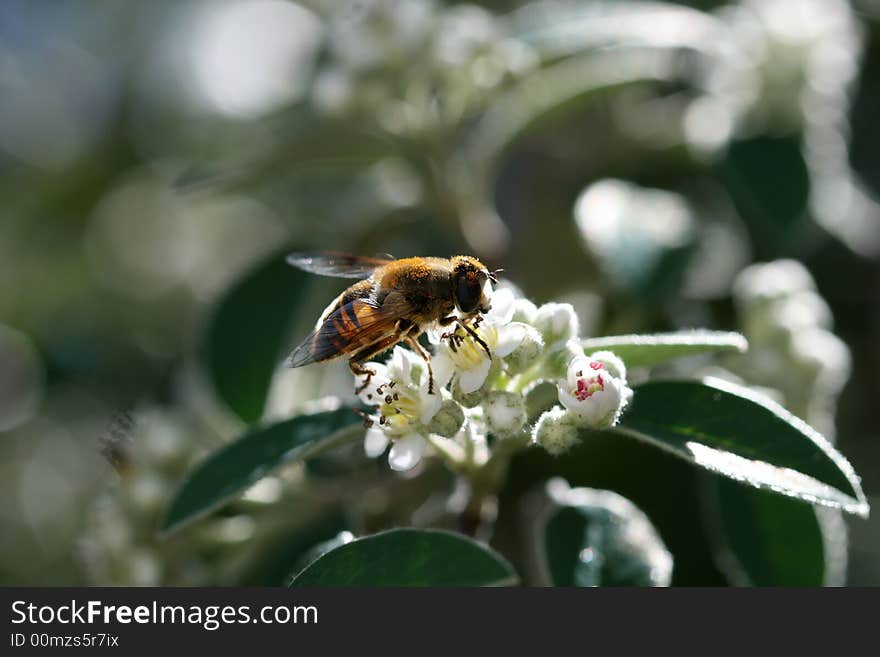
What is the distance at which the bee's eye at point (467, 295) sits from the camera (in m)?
2.06

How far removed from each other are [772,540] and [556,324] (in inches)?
26.3

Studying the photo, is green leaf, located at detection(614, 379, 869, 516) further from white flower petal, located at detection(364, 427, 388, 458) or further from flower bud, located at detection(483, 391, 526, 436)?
white flower petal, located at detection(364, 427, 388, 458)

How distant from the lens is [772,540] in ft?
6.94

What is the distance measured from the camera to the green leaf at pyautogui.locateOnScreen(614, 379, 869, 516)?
1.63 m

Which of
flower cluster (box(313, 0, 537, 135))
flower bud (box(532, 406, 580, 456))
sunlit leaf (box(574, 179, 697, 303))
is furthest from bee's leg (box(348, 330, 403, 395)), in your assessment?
flower cluster (box(313, 0, 537, 135))

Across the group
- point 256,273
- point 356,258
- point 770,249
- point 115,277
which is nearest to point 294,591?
point 356,258

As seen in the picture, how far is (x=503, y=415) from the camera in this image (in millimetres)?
1781

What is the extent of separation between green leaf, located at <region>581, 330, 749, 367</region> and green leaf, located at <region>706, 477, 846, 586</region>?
1.51 ft

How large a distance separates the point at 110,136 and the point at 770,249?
2.92 m

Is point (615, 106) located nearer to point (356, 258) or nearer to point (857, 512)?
point (356, 258)

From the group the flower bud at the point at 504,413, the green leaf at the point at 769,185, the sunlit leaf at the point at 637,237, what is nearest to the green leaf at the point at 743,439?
the flower bud at the point at 504,413

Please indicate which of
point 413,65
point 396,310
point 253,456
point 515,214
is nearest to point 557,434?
point 396,310

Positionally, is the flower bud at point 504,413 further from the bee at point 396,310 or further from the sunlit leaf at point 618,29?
the sunlit leaf at point 618,29

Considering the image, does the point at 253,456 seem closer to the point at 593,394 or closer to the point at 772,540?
the point at 593,394
